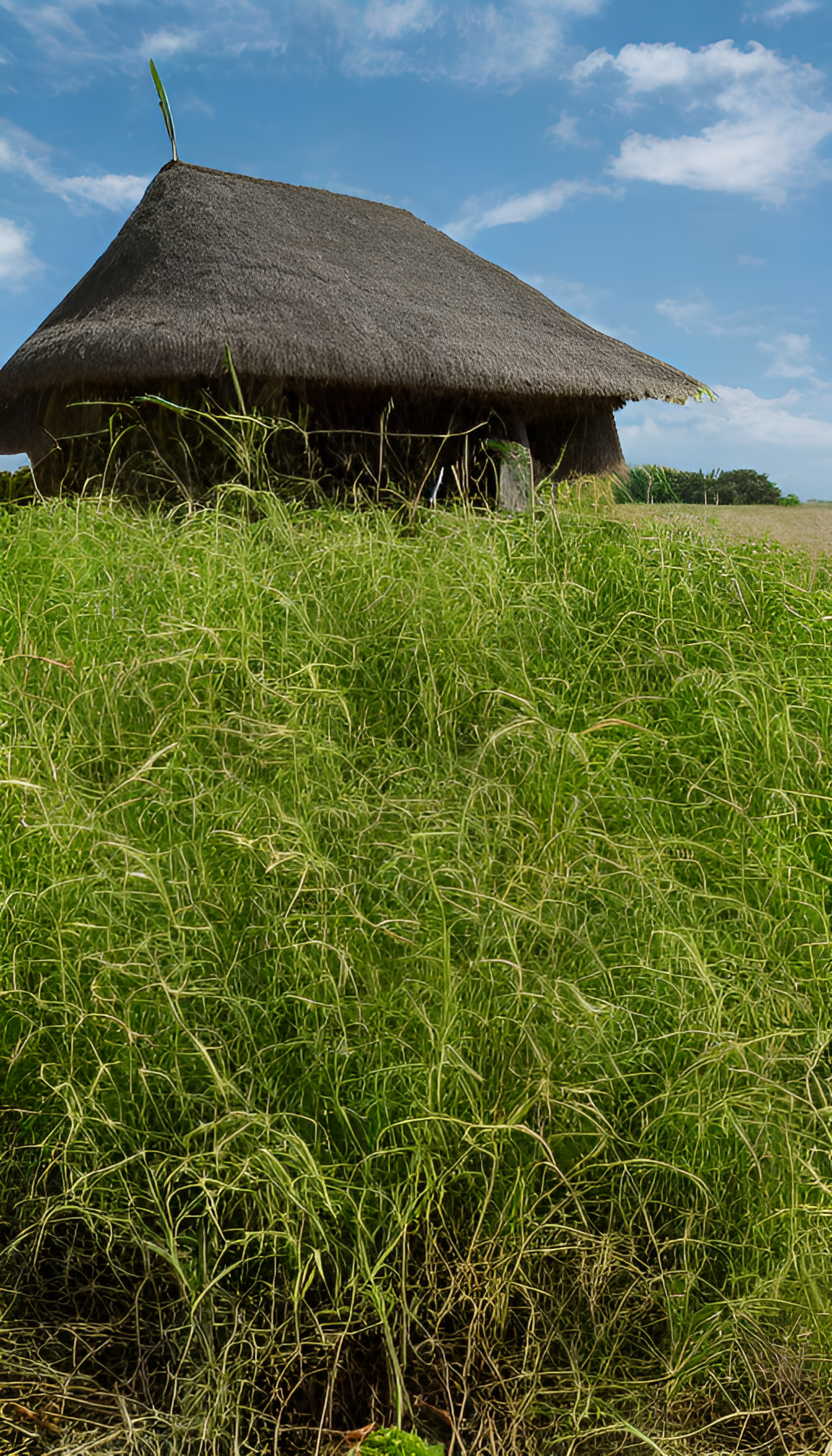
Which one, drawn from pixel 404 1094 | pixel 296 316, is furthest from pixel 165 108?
pixel 404 1094

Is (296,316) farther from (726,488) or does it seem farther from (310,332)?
(726,488)

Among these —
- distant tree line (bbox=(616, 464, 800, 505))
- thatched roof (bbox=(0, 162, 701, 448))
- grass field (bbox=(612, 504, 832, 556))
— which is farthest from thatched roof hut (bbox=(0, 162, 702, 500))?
distant tree line (bbox=(616, 464, 800, 505))

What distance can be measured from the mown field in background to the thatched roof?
395 cm

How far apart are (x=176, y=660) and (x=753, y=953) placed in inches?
61.2

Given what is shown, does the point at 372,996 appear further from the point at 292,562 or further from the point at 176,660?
the point at 292,562

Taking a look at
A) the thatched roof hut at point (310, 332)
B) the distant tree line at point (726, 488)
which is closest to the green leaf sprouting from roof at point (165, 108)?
the thatched roof hut at point (310, 332)

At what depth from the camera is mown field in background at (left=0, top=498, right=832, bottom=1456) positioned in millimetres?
1684

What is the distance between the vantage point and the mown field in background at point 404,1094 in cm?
168

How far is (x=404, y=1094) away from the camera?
1772 millimetres

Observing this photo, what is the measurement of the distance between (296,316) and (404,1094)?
535 centimetres

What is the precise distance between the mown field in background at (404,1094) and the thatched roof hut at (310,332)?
157 inches

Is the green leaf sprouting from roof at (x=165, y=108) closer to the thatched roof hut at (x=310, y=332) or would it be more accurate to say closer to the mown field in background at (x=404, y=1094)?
the thatched roof hut at (x=310, y=332)

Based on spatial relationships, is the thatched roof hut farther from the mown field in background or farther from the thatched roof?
the mown field in background

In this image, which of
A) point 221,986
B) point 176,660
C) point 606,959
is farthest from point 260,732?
point 606,959
